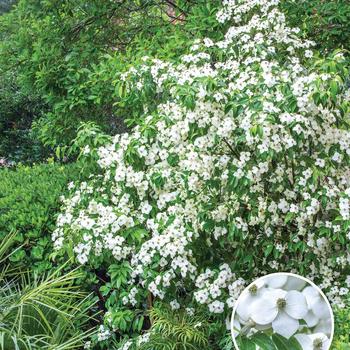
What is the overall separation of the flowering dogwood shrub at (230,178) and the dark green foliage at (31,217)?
591mm

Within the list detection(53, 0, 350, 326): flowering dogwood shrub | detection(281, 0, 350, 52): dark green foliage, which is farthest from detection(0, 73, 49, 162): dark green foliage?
detection(53, 0, 350, 326): flowering dogwood shrub

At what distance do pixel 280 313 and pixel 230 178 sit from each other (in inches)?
49.7

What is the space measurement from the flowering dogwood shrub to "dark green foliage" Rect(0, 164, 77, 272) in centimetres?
59

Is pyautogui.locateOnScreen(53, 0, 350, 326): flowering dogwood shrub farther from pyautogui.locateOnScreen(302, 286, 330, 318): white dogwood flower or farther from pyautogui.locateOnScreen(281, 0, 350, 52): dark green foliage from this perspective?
pyautogui.locateOnScreen(302, 286, 330, 318): white dogwood flower

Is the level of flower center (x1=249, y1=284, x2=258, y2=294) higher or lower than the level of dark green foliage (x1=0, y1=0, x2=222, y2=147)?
higher

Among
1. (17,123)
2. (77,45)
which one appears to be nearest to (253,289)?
(77,45)

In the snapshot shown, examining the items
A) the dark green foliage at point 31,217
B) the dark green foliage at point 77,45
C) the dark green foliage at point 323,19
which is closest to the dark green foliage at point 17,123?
the dark green foliage at point 77,45

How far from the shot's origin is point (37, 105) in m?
8.40

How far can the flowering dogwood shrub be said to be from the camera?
3.21 m

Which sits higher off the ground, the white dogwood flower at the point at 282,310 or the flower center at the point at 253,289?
the flower center at the point at 253,289

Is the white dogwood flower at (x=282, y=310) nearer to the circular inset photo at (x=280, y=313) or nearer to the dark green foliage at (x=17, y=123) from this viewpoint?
the circular inset photo at (x=280, y=313)

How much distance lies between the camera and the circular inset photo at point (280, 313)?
2031mm

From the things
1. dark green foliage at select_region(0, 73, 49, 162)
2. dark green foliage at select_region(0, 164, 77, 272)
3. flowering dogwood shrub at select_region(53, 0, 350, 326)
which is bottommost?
dark green foliage at select_region(0, 73, 49, 162)

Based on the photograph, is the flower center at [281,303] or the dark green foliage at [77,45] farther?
the dark green foliage at [77,45]
